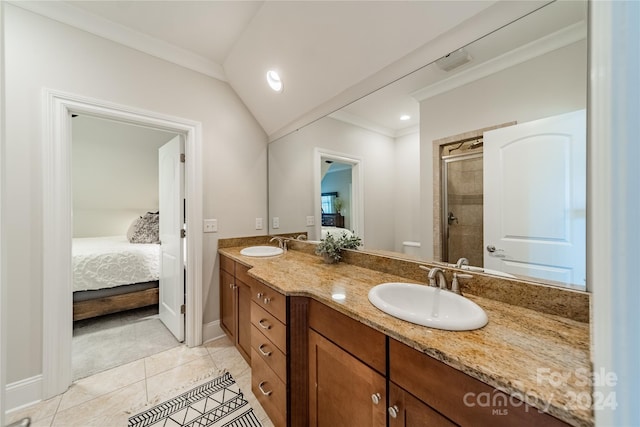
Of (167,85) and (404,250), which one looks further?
(167,85)

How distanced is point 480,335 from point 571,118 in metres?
0.91

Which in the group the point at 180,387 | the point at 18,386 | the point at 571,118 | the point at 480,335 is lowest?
the point at 180,387

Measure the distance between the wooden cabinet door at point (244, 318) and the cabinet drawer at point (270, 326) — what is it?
30 centimetres

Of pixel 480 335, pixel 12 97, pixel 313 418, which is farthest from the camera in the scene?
pixel 12 97

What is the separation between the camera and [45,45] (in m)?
1.59

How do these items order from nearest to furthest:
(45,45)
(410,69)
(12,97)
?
(410,69) < (12,97) < (45,45)

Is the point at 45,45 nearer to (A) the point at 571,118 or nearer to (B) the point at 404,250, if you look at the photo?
(B) the point at 404,250

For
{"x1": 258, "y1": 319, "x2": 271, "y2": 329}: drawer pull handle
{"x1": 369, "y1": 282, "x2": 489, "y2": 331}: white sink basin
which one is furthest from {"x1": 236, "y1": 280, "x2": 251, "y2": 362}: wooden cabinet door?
{"x1": 369, "y1": 282, "x2": 489, "y2": 331}: white sink basin

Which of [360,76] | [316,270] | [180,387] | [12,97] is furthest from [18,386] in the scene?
[360,76]

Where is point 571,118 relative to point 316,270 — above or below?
above

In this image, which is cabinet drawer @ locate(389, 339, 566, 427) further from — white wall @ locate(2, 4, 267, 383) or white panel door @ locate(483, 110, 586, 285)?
white wall @ locate(2, 4, 267, 383)

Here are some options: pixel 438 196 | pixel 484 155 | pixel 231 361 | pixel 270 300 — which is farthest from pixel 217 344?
pixel 484 155

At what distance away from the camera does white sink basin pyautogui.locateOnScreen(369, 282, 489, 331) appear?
32.0 inches

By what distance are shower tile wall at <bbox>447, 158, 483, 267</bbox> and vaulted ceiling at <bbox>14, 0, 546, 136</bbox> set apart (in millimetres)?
661
